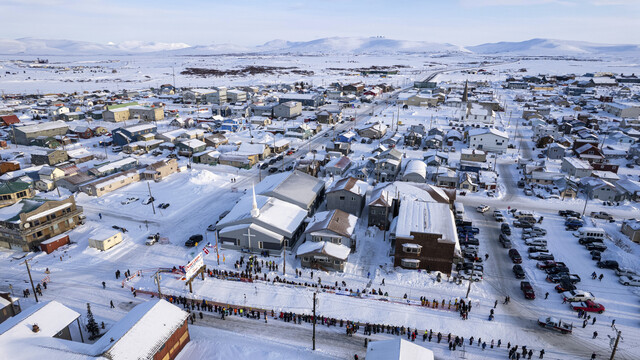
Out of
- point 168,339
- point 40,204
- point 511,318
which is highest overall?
point 40,204

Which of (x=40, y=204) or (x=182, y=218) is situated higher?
(x=40, y=204)

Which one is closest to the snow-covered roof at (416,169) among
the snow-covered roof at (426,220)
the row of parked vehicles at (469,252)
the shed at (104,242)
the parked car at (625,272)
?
the row of parked vehicles at (469,252)

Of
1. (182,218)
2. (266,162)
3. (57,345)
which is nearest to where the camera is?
(57,345)

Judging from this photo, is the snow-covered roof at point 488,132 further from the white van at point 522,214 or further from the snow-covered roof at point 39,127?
the snow-covered roof at point 39,127

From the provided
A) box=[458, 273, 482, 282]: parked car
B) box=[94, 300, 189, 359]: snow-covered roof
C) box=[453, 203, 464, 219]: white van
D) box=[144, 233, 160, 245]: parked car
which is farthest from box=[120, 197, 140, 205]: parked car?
box=[453, 203, 464, 219]: white van

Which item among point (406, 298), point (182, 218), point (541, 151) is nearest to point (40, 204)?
point (182, 218)

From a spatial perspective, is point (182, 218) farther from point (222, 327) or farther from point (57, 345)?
point (57, 345)
